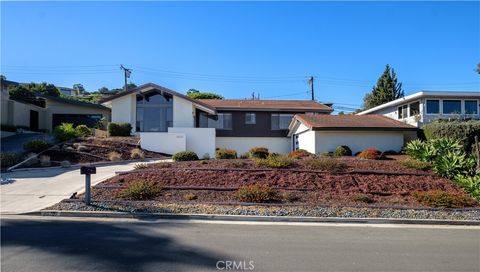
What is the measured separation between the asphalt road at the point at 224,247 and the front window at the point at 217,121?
23611mm

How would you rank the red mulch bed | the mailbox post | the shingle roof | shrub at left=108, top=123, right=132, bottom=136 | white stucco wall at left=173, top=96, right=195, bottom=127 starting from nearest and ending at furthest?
the mailbox post, the red mulch bed, the shingle roof, shrub at left=108, top=123, right=132, bottom=136, white stucco wall at left=173, top=96, right=195, bottom=127

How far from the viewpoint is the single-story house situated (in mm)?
26328

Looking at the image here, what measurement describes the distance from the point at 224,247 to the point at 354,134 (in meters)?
20.3

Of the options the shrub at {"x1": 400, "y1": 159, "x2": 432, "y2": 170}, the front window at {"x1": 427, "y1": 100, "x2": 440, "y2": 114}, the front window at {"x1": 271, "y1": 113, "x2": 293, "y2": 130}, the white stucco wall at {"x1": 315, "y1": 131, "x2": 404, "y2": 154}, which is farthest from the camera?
the front window at {"x1": 271, "y1": 113, "x2": 293, "y2": 130}

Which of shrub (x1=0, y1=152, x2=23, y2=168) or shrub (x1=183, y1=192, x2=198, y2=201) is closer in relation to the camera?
Answer: shrub (x1=183, y1=192, x2=198, y2=201)

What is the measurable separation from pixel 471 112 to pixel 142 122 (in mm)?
25156

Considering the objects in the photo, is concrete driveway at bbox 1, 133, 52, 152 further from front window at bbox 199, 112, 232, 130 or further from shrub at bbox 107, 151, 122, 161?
front window at bbox 199, 112, 232, 130

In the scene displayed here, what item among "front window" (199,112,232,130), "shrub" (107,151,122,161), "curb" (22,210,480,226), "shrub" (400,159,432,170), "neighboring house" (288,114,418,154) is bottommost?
"curb" (22,210,480,226)

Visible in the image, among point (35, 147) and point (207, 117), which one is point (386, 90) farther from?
point (35, 147)

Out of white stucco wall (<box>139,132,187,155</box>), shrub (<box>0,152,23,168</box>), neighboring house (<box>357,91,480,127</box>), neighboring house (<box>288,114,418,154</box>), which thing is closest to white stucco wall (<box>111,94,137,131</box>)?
white stucco wall (<box>139,132,187,155</box>)

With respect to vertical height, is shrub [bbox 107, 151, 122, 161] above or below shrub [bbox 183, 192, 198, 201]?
above

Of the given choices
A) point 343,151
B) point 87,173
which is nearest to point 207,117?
point 343,151

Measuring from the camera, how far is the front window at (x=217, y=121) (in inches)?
1325

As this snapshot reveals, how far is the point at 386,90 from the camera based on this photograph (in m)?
50.8
